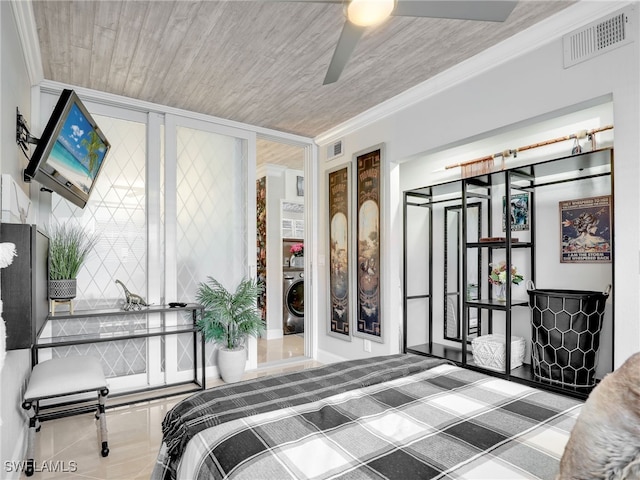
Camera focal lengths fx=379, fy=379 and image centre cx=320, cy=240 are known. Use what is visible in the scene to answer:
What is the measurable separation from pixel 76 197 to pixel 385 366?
239cm

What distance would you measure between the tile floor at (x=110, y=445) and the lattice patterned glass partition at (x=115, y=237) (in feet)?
1.91

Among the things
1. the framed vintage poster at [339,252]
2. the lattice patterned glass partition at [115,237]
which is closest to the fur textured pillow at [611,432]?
the framed vintage poster at [339,252]

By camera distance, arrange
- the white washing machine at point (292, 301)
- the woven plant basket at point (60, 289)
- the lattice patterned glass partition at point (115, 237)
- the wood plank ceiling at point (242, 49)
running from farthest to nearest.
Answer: the white washing machine at point (292, 301) < the lattice patterned glass partition at point (115, 237) < the woven plant basket at point (60, 289) < the wood plank ceiling at point (242, 49)

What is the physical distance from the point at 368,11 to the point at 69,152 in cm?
198

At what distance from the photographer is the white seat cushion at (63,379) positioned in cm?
209

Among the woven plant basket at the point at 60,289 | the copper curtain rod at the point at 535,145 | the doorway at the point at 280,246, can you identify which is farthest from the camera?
the doorway at the point at 280,246

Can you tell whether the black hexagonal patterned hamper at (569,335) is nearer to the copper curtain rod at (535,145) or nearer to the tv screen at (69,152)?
the copper curtain rod at (535,145)

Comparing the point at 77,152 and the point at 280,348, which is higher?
the point at 77,152

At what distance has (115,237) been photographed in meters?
3.41

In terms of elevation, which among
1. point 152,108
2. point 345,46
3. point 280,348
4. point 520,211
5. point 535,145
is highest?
point 152,108

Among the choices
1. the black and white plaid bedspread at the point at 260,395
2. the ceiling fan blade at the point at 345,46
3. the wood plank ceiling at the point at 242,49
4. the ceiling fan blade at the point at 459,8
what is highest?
the wood plank ceiling at the point at 242,49

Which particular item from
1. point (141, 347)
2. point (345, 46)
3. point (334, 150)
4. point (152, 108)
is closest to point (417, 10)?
point (345, 46)

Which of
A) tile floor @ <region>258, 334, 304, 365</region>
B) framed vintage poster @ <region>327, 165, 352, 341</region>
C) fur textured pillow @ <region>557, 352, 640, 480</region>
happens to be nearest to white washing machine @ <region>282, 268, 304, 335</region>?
tile floor @ <region>258, 334, 304, 365</region>

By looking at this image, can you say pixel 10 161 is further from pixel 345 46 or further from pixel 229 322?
pixel 229 322
